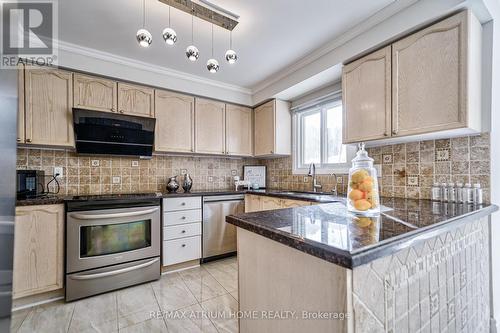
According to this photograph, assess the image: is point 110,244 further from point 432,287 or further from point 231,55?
point 432,287

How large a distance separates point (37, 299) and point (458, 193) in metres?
3.56

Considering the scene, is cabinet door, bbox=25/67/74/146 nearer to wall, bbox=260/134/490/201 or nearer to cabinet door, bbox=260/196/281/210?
cabinet door, bbox=260/196/281/210

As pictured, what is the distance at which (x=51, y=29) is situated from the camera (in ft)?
6.45

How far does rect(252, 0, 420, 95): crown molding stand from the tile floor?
8.39 feet

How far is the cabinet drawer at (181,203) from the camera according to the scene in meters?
2.48

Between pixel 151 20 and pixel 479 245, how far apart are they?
292cm

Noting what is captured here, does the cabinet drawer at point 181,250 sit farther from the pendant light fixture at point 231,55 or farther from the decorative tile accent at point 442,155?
the decorative tile accent at point 442,155

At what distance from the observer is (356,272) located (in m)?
0.63

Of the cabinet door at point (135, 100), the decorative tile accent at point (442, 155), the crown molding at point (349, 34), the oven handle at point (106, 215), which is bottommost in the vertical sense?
the oven handle at point (106, 215)

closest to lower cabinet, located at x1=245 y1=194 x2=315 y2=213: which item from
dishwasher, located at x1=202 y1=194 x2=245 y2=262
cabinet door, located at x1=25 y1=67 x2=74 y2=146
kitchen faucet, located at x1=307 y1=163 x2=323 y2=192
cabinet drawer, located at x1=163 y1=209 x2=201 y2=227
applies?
dishwasher, located at x1=202 y1=194 x2=245 y2=262

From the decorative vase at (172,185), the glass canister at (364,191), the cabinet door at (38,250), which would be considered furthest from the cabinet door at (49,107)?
the glass canister at (364,191)

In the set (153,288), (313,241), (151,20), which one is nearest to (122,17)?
(151,20)

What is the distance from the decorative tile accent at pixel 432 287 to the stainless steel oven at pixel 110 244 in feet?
7.21

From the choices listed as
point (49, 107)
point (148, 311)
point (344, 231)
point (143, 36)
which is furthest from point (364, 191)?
point (49, 107)
